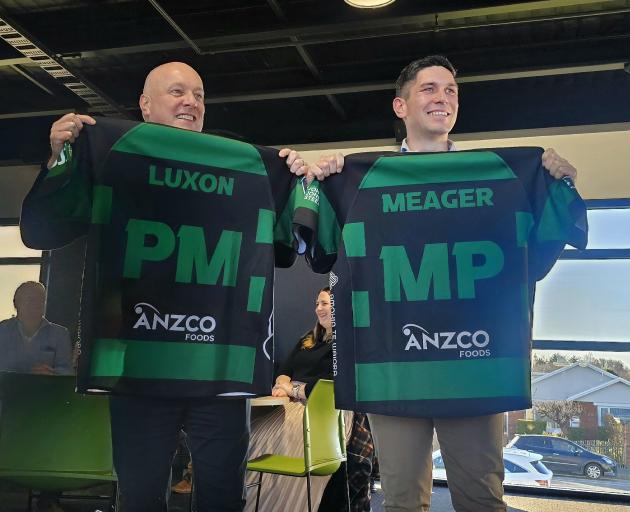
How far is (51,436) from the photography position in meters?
2.64

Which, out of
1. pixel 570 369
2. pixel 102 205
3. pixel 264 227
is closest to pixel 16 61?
pixel 102 205

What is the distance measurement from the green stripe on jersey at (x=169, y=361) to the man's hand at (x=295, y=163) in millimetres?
587

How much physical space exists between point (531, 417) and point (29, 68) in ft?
18.9

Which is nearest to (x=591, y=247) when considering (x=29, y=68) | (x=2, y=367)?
(x=2, y=367)

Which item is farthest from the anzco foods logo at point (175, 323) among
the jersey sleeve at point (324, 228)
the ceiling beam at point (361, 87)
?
the ceiling beam at point (361, 87)

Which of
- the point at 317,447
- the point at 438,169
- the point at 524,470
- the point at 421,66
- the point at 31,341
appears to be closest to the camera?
the point at 438,169

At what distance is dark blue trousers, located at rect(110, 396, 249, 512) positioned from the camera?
169 centimetres

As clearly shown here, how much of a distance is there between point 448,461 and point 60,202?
1318mm

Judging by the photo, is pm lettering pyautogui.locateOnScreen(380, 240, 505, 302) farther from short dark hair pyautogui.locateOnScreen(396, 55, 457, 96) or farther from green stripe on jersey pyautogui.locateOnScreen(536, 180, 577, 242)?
short dark hair pyautogui.locateOnScreen(396, 55, 457, 96)

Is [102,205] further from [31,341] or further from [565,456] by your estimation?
[565,456]

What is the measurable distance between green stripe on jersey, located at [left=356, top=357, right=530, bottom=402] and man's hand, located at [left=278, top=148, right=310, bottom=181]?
67 centimetres

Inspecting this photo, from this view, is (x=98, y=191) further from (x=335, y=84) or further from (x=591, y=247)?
(x=591, y=247)

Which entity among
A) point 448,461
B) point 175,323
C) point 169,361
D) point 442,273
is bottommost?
point 448,461

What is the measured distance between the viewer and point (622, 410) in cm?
576
